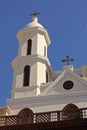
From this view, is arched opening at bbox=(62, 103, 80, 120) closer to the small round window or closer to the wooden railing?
the wooden railing

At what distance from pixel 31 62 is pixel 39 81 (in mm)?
1883

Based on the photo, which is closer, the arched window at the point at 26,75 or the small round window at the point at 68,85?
the small round window at the point at 68,85

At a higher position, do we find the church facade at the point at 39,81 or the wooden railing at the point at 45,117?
the church facade at the point at 39,81

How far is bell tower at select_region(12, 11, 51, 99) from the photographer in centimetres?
3197

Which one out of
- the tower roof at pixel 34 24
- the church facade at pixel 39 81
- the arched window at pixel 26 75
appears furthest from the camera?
the tower roof at pixel 34 24

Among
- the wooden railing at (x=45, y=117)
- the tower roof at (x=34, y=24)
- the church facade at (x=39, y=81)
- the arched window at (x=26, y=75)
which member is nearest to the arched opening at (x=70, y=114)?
the wooden railing at (x=45, y=117)

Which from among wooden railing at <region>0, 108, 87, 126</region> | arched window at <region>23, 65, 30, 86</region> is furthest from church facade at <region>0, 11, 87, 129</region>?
wooden railing at <region>0, 108, 87, 126</region>

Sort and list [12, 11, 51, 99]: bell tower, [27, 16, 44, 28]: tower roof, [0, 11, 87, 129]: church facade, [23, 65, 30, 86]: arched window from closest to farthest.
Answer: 1. [0, 11, 87, 129]: church facade
2. [12, 11, 51, 99]: bell tower
3. [23, 65, 30, 86]: arched window
4. [27, 16, 44, 28]: tower roof

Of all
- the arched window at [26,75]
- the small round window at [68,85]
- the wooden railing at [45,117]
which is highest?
the arched window at [26,75]

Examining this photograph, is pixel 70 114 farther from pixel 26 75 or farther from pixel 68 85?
pixel 26 75

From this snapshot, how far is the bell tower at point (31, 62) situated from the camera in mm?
31969

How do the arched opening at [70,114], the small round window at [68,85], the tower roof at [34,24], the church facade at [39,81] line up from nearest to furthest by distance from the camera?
the arched opening at [70,114] < the church facade at [39,81] < the small round window at [68,85] < the tower roof at [34,24]

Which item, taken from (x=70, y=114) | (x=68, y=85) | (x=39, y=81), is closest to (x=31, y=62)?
(x=39, y=81)

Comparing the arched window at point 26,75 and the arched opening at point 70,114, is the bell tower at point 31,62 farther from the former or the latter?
the arched opening at point 70,114
